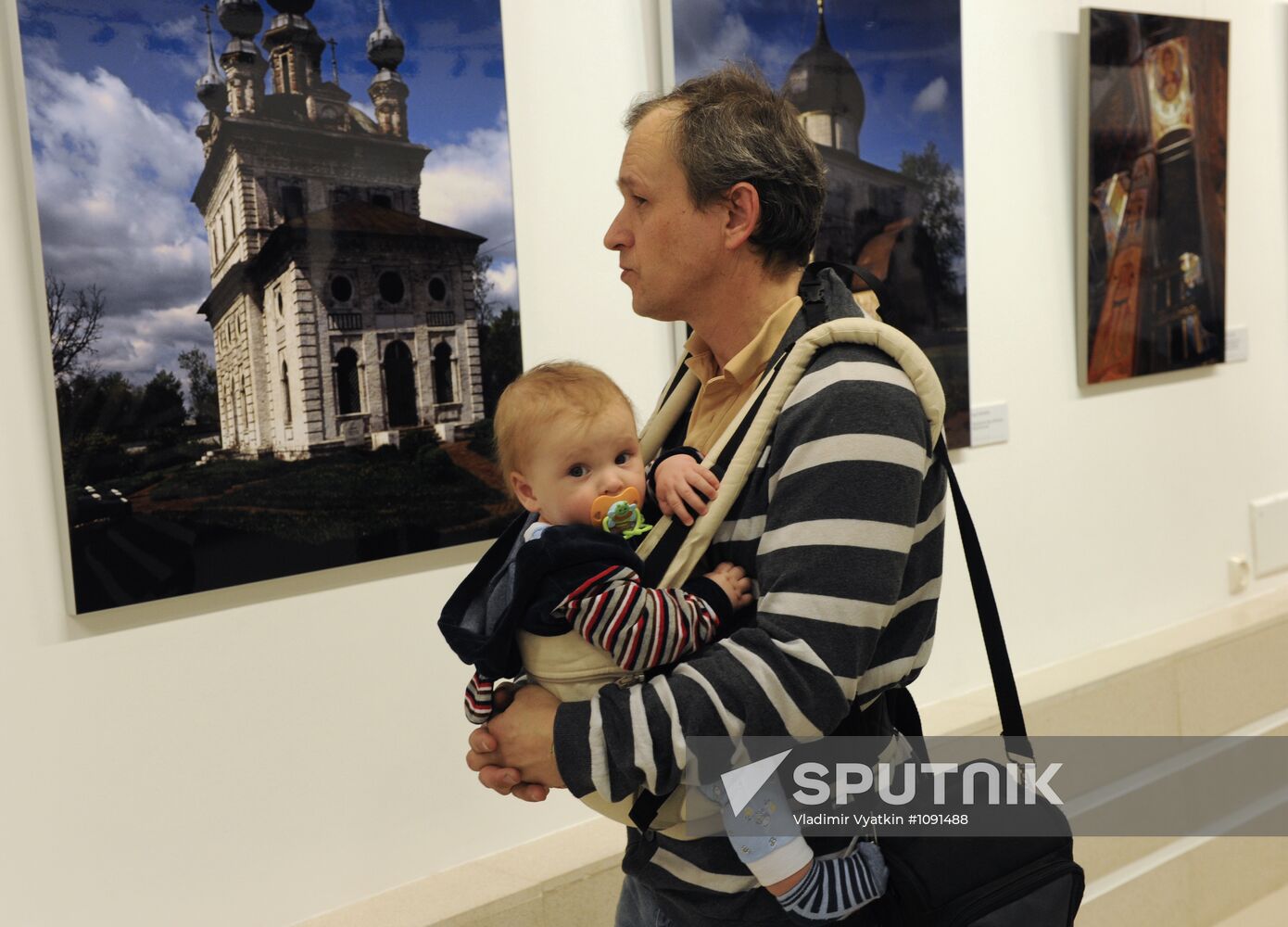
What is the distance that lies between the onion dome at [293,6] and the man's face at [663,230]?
1.02 metres

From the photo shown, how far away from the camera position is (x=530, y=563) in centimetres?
136

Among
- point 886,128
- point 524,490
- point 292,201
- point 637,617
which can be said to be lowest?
point 637,617

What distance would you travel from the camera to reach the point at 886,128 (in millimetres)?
3248

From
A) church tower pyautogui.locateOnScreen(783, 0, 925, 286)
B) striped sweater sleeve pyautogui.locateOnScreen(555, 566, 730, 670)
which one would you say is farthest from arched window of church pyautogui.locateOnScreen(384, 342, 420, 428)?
striped sweater sleeve pyautogui.locateOnScreen(555, 566, 730, 670)

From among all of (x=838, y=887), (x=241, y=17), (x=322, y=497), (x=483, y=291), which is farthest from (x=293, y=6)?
(x=838, y=887)

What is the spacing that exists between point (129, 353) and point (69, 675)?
0.55 metres

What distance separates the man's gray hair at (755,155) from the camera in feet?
4.90

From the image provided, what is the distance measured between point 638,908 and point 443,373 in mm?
1257

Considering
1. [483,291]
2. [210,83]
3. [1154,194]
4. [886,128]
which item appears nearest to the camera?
[210,83]

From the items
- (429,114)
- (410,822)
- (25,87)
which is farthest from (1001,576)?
(25,87)

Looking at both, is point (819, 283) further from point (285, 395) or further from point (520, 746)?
point (285, 395)

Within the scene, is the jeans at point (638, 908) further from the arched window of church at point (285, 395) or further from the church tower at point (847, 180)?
the church tower at point (847, 180)

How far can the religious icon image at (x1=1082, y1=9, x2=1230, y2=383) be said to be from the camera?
379cm

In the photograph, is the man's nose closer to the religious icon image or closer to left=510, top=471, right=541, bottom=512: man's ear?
left=510, top=471, right=541, bottom=512: man's ear
